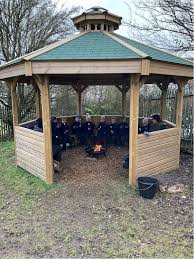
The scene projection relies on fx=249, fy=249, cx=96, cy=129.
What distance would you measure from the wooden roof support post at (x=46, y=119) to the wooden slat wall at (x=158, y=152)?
2.23 m

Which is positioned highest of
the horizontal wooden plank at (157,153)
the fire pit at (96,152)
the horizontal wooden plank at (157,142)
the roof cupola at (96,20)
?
the roof cupola at (96,20)

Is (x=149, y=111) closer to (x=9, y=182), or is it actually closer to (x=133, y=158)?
(x=133, y=158)

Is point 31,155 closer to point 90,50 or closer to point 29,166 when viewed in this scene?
point 29,166

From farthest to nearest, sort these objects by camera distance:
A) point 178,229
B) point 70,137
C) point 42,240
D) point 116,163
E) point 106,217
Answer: point 70,137, point 116,163, point 106,217, point 178,229, point 42,240

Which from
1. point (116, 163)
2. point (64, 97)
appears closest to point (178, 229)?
point (116, 163)

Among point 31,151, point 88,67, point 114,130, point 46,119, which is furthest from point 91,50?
point 114,130

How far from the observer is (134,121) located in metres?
5.93

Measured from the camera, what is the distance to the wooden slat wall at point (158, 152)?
20.7ft

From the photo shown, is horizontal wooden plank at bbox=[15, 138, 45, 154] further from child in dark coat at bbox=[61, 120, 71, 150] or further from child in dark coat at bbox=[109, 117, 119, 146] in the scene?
child in dark coat at bbox=[109, 117, 119, 146]

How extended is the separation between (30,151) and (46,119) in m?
1.45

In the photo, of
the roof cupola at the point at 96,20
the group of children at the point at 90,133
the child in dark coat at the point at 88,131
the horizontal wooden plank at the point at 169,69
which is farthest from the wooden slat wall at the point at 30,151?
the roof cupola at the point at 96,20

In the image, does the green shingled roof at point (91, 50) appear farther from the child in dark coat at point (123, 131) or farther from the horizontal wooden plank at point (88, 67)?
the child in dark coat at point (123, 131)

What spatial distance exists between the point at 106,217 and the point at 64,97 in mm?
12370

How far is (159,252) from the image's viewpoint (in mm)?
3908
